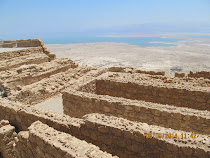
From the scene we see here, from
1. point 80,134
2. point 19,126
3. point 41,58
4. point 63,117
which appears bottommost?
point 19,126

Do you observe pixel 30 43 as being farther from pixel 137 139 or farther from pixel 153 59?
pixel 153 59

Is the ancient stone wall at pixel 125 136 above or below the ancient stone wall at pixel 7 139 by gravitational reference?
above

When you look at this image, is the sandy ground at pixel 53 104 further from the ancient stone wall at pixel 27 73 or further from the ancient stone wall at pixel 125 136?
the ancient stone wall at pixel 125 136

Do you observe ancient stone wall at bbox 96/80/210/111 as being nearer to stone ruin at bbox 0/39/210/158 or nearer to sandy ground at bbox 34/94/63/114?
stone ruin at bbox 0/39/210/158

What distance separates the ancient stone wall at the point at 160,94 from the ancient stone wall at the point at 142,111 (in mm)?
1607

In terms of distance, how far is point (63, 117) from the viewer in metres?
4.24

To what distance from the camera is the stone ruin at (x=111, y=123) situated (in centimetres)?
306

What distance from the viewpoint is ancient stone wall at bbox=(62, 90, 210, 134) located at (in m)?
4.41

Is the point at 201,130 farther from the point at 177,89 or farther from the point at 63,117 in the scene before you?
the point at 63,117

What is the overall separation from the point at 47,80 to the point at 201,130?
8.83 meters

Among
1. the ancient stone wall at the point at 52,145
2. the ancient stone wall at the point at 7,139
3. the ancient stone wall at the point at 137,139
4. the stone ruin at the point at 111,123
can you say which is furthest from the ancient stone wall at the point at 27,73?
the ancient stone wall at the point at 137,139

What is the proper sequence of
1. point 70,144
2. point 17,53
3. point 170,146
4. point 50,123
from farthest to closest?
1. point 17,53
2. point 50,123
3. point 70,144
4. point 170,146

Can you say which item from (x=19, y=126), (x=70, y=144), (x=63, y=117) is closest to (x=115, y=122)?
(x=70, y=144)

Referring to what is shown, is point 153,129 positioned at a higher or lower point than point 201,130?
higher
